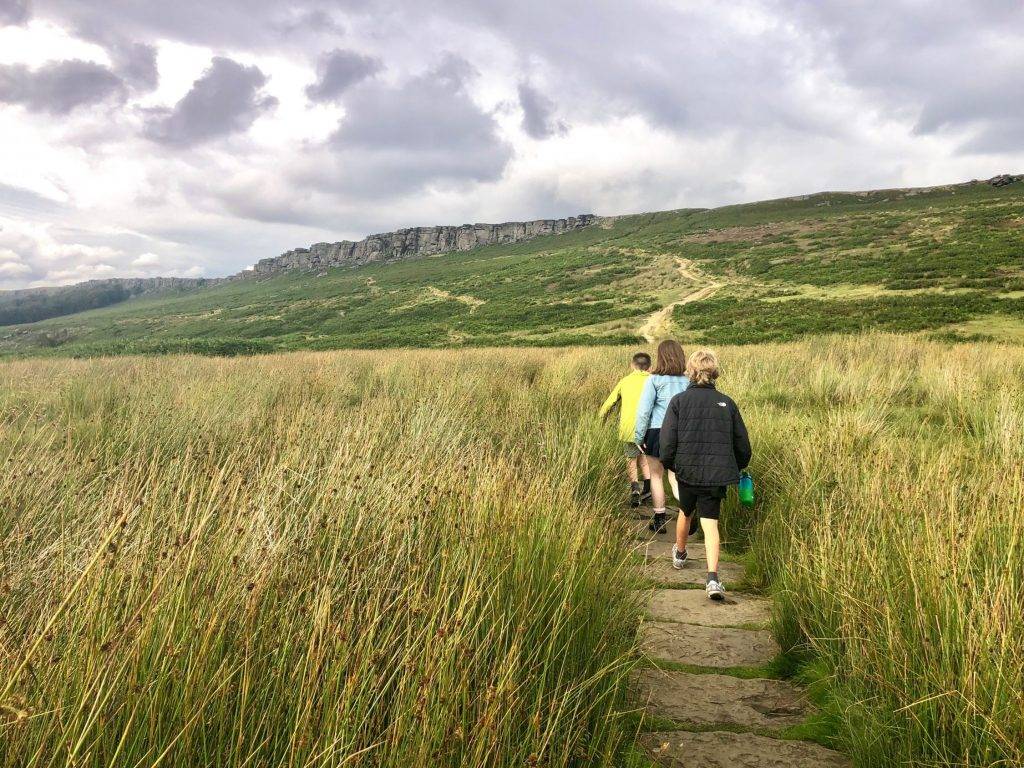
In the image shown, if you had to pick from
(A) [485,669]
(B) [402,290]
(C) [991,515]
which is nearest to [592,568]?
(A) [485,669]

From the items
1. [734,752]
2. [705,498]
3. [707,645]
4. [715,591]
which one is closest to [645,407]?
[705,498]

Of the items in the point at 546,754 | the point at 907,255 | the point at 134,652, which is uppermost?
the point at 907,255

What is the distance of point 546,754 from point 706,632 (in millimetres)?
1801

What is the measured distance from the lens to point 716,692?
2664 mm

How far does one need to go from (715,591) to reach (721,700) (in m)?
1.13

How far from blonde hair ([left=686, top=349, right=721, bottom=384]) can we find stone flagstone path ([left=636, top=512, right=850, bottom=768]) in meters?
1.58

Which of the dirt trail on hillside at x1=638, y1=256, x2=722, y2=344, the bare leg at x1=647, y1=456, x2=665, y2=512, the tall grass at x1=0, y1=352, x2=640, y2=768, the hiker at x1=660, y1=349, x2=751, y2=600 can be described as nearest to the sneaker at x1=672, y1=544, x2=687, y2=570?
the hiker at x1=660, y1=349, x2=751, y2=600

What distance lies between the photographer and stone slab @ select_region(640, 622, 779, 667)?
2.94m

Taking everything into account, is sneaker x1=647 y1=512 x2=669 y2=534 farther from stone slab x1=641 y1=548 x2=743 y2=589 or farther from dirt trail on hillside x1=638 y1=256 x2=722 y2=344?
dirt trail on hillside x1=638 y1=256 x2=722 y2=344

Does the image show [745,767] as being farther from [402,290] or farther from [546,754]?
[402,290]

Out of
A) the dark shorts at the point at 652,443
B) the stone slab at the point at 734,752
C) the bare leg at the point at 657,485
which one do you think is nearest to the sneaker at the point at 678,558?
the bare leg at the point at 657,485

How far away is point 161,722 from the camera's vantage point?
1.42 metres

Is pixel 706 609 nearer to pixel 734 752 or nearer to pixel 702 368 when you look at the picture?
pixel 734 752

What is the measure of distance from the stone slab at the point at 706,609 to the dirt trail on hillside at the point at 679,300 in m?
24.7
